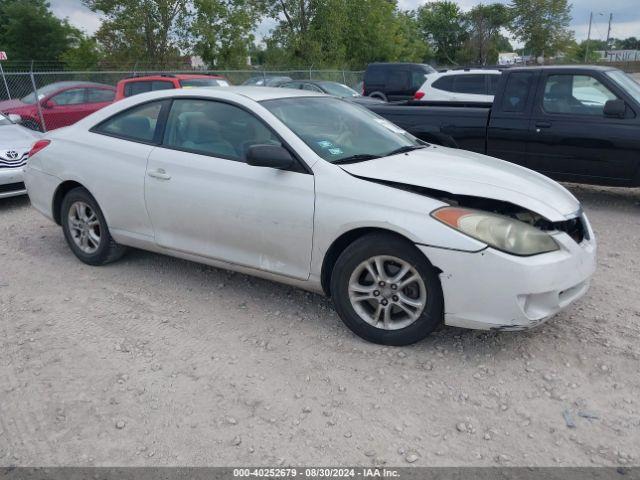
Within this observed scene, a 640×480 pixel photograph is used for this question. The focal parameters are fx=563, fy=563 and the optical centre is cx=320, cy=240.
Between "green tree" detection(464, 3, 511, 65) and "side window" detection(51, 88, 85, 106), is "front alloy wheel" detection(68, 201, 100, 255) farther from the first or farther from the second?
"green tree" detection(464, 3, 511, 65)

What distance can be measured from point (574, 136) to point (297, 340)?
15.2ft

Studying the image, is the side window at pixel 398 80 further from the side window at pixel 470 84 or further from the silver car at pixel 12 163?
the silver car at pixel 12 163

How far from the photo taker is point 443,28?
6844 cm

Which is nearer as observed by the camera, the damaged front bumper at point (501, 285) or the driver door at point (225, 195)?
the damaged front bumper at point (501, 285)

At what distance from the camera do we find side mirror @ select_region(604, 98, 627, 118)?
6.28 meters

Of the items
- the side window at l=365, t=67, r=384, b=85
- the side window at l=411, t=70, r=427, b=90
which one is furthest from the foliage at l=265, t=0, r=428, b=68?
the side window at l=411, t=70, r=427, b=90

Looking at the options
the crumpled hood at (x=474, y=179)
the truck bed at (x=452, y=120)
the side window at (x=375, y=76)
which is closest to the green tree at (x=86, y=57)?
the side window at (x=375, y=76)

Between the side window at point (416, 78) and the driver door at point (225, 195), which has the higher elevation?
the side window at point (416, 78)

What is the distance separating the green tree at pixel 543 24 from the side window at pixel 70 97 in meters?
40.1

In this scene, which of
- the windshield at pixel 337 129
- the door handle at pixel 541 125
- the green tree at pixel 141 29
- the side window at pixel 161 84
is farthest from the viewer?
the green tree at pixel 141 29

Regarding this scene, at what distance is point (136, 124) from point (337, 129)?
172cm

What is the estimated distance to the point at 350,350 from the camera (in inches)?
138

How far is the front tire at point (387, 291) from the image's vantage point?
3.29m

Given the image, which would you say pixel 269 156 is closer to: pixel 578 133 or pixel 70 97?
pixel 578 133
